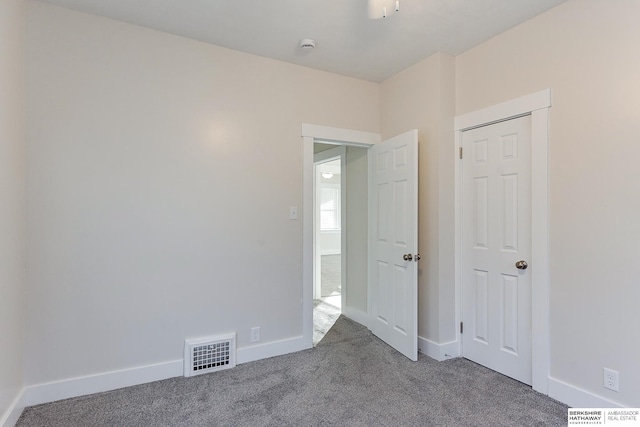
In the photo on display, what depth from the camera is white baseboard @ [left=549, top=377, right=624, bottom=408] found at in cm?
198

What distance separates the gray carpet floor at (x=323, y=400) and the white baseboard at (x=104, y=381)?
0.17 ft

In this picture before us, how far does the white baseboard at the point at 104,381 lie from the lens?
215cm

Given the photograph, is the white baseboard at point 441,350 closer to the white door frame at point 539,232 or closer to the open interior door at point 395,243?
the open interior door at point 395,243

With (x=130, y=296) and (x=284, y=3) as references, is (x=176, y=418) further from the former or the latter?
(x=284, y=3)

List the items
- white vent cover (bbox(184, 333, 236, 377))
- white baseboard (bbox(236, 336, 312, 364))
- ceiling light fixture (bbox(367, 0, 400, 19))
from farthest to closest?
white baseboard (bbox(236, 336, 312, 364)) → white vent cover (bbox(184, 333, 236, 377)) → ceiling light fixture (bbox(367, 0, 400, 19))

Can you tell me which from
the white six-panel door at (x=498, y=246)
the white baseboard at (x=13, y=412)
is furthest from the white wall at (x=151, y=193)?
the white six-panel door at (x=498, y=246)

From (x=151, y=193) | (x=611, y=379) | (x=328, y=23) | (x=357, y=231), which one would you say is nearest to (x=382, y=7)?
(x=328, y=23)

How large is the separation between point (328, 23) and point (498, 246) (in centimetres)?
214

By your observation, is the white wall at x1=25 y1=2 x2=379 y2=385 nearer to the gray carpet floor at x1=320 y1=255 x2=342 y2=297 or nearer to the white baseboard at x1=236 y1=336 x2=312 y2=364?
the white baseboard at x1=236 y1=336 x2=312 y2=364

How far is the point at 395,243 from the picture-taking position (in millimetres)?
3080

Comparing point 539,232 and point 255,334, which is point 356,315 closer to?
point 255,334

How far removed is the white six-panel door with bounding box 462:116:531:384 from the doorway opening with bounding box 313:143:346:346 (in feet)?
5.01

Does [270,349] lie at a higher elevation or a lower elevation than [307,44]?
lower

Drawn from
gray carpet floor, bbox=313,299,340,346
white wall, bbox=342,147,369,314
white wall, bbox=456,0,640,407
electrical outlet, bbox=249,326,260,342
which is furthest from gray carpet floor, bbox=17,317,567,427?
white wall, bbox=342,147,369,314
